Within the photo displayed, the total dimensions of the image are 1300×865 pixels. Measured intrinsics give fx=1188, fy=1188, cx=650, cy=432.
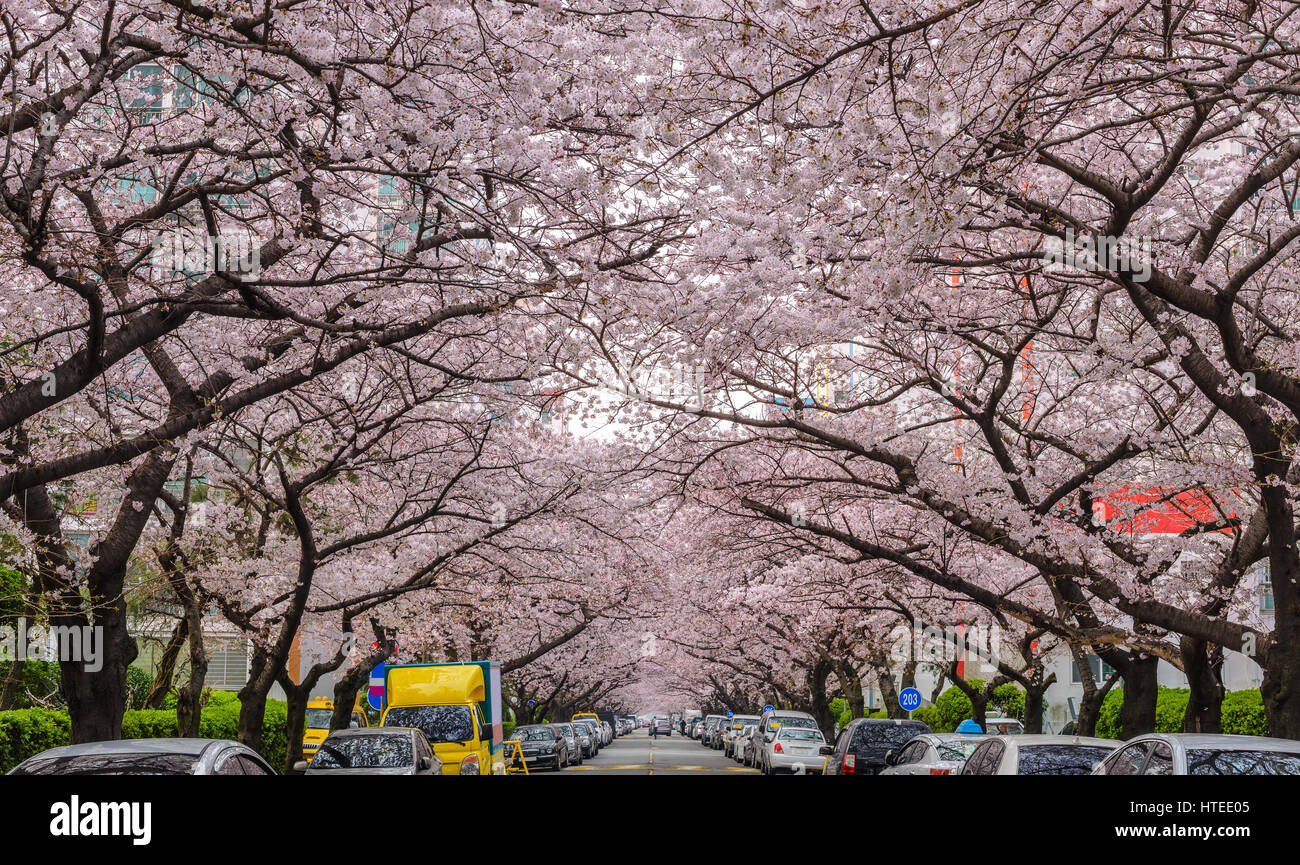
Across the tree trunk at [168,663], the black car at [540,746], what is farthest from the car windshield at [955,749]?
the black car at [540,746]

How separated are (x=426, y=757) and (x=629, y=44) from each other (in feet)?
31.6

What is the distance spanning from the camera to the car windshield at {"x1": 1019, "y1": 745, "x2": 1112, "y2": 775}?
33.7 ft

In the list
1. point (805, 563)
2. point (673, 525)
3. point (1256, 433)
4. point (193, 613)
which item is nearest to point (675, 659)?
point (673, 525)

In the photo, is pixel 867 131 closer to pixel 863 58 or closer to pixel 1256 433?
pixel 863 58

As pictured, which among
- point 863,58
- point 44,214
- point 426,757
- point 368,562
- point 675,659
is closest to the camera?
point 44,214

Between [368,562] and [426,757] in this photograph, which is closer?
[426,757]

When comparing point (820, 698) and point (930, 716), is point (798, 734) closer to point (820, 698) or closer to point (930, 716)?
point (930, 716)

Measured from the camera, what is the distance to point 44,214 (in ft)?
26.2

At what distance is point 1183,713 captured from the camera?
2739 cm

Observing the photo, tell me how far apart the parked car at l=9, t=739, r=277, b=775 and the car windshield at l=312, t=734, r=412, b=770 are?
663 cm

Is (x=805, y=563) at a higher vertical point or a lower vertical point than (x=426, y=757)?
higher

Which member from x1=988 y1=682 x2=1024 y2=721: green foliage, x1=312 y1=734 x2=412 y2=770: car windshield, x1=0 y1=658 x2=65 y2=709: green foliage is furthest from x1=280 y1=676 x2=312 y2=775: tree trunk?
x1=988 y1=682 x2=1024 y2=721: green foliage

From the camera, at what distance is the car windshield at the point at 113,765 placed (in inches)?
291

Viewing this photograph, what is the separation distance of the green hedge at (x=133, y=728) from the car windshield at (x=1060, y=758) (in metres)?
11.7
